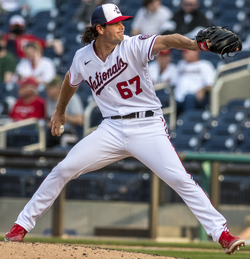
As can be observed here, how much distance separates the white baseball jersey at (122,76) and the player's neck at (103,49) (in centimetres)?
3

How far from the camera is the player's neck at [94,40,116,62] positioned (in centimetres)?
351

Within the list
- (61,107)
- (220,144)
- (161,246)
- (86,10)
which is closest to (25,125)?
(220,144)

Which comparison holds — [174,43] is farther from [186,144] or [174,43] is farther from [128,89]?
[186,144]

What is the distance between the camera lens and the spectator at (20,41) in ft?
33.7

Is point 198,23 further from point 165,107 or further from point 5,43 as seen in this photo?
point 5,43

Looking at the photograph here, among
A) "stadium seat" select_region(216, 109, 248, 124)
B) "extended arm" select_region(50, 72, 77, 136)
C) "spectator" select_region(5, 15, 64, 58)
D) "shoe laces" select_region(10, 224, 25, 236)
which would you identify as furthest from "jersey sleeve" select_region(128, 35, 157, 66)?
"spectator" select_region(5, 15, 64, 58)

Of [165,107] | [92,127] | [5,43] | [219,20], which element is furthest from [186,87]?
[5,43]

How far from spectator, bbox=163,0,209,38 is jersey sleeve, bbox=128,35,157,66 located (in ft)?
18.3

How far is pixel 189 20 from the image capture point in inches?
353

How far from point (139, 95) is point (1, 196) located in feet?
9.97

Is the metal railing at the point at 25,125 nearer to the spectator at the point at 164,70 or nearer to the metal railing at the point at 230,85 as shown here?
the spectator at the point at 164,70

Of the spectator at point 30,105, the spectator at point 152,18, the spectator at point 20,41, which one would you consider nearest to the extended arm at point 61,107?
the spectator at point 30,105

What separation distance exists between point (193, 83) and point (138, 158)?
4505 millimetres

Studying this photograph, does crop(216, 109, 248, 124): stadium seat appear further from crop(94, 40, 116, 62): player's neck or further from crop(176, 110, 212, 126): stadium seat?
crop(94, 40, 116, 62): player's neck
